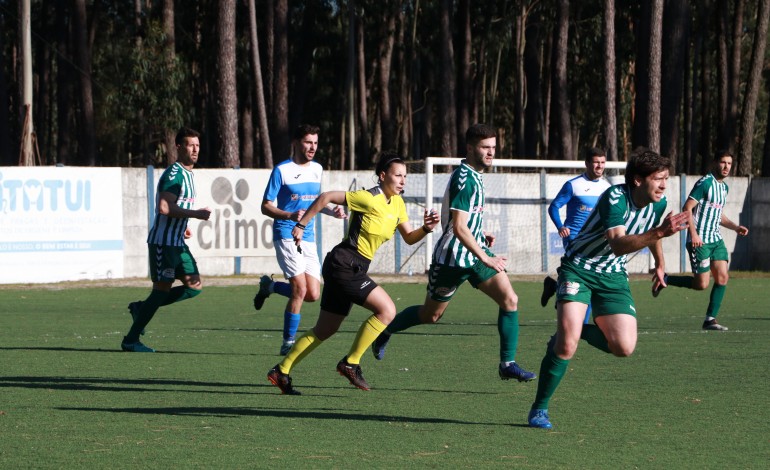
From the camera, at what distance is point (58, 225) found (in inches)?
899

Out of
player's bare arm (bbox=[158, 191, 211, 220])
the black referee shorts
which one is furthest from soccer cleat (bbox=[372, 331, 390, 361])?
player's bare arm (bbox=[158, 191, 211, 220])

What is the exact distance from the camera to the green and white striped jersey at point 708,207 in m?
14.9

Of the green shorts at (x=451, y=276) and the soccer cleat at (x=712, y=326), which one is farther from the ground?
the green shorts at (x=451, y=276)

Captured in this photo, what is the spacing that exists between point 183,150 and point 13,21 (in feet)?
182

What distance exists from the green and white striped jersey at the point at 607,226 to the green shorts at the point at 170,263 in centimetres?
520

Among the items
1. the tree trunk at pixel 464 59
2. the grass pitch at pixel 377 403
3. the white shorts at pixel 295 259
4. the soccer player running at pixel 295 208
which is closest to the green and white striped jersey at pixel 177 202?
the soccer player running at pixel 295 208

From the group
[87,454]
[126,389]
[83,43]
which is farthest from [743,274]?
[83,43]

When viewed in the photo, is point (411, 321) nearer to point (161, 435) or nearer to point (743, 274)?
point (161, 435)

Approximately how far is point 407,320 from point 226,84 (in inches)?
876

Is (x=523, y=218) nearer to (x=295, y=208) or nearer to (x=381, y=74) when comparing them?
(x=295, y=208)

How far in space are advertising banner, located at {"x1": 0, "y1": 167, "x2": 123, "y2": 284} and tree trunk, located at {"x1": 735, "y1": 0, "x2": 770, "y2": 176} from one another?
22418 mm

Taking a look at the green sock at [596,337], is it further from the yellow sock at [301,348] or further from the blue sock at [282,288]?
the blue sock at [282,288]

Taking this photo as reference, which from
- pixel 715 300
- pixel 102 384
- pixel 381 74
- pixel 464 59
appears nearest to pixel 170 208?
pixel 102 384

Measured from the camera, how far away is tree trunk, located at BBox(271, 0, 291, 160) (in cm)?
4299
